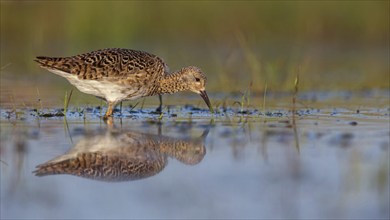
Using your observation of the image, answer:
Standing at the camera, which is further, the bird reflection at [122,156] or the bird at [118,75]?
the bird at [118,75]

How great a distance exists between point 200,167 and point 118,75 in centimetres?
331

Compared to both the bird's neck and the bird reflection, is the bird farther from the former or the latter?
the bird reflection

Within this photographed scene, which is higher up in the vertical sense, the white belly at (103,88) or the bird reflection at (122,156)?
the white belly at (103,88)

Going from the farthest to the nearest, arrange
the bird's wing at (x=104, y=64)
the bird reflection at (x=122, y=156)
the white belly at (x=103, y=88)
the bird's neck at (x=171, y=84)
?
the bird's neck at (x=171, y=84)
the white belly at (x=103, y=88)
the bird's wing at (x=104, y=64)
the bird reflection at (x=122, y=156)

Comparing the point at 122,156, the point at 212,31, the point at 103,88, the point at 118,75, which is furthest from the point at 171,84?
the point at 212,31

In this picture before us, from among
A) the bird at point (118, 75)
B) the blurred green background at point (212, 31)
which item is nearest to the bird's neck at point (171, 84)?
the bird at point (118, 75)

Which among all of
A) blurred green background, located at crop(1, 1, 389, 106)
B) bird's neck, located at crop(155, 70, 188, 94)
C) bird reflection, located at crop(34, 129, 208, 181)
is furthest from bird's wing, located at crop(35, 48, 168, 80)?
blurred green background, located at crop(1, 1, 389, 106)

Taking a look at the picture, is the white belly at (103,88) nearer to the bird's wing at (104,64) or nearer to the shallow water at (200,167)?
the bird's wing at (104,64)

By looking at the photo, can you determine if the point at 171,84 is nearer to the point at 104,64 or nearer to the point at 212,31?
the point at 104,64

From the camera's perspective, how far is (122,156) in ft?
24.0

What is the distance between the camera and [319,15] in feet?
65.2

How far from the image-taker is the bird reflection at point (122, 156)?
6770 mm

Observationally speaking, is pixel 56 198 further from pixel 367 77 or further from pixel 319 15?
pixel 319 15

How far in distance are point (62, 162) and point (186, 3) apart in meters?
13.2
